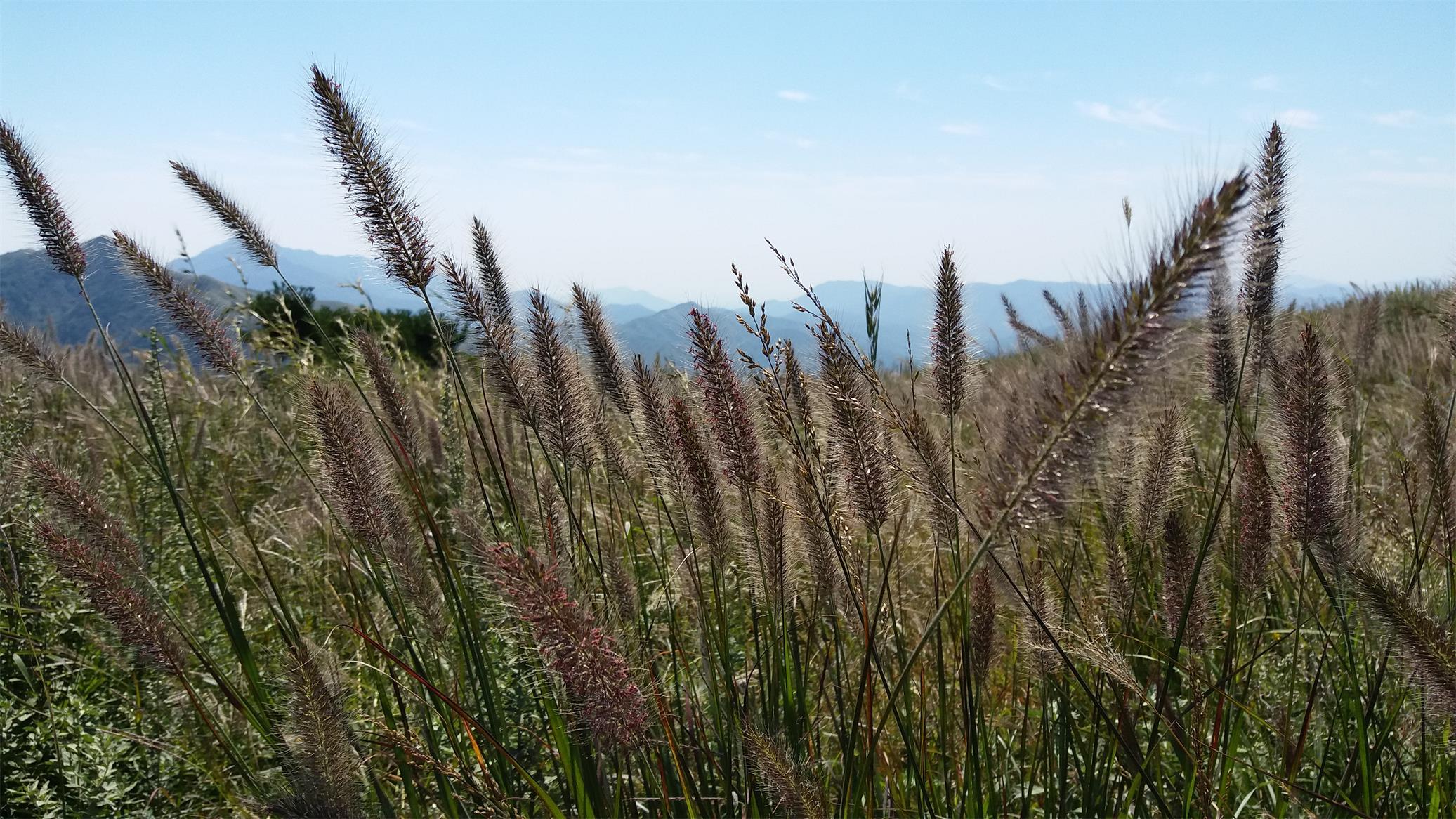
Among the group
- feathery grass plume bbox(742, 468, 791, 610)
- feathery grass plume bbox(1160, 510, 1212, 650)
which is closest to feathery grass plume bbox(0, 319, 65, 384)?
feathery grass plume bbox(742, 468, 791, 610)

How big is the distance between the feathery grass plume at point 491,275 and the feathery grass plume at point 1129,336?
177 cm

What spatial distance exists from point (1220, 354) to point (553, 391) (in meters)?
2.35

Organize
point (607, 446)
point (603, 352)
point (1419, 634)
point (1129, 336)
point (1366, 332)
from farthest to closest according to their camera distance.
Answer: point (1366, 332)
point (607, 446)
point (603, 352)
point (1419, 634)
point (1129, 336)

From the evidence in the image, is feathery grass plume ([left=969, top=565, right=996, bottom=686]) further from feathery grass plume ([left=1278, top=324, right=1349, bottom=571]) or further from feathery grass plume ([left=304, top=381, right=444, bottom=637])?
feathery grass plume ([left=304, top=381, right=444, bottom=637])

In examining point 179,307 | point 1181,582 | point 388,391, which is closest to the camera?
point 1181,582

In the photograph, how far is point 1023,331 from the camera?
541 centimetres

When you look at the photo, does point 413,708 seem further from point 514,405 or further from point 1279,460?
point 1279,460

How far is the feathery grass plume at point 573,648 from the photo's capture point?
4.82ft

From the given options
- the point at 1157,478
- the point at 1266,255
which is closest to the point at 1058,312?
the point at 1266,255

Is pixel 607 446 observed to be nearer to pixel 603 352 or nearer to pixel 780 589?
pixel 603 352

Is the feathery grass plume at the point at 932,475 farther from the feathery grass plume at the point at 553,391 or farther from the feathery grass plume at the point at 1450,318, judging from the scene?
the feathery grass plume at the point at 1450,318

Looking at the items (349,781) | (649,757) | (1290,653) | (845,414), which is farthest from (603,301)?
(1290,653)

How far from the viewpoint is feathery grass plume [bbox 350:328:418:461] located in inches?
104

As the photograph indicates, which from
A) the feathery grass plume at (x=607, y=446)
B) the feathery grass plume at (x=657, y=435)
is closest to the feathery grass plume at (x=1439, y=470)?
the feathery grass plume at (x=657, y=435)
